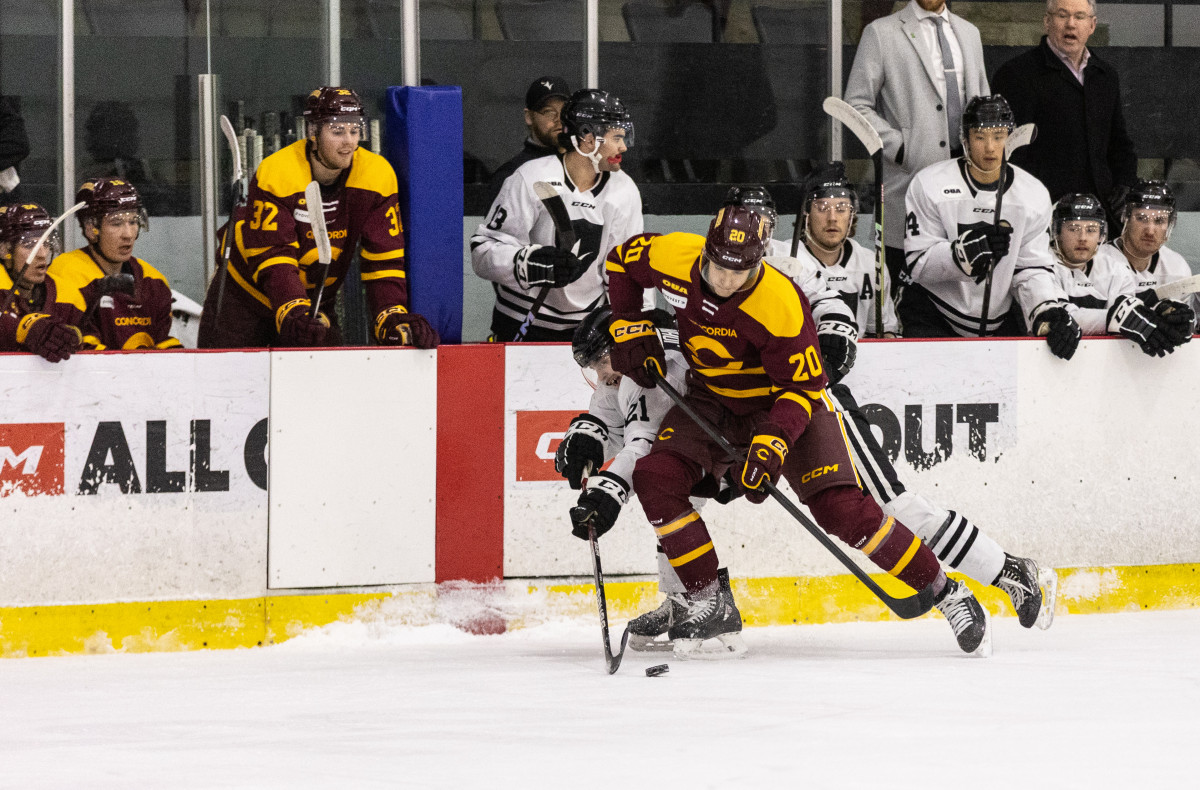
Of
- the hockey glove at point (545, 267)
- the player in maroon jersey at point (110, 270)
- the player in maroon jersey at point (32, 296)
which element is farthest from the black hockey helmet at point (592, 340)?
the player in maroon jersey at point (32, 296)

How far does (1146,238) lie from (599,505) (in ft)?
7.27

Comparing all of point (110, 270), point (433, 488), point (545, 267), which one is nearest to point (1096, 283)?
point (545, 267)

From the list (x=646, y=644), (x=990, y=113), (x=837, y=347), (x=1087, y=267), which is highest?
(x=990, y=113)

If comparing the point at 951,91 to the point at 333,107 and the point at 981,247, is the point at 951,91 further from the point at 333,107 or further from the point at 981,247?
the point at 333,107

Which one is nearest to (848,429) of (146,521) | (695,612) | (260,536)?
(695,612)

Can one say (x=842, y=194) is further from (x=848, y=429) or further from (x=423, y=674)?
(x=423, y=674)

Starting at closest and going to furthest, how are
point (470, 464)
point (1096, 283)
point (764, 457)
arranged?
point (764, 457)
point (470, 464)
point (1096, 283)

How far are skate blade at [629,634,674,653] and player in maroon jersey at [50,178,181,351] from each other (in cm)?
151

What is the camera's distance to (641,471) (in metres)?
3.96

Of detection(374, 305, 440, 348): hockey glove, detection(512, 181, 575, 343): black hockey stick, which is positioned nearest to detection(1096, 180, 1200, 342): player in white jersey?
detection(512, 181, 575, 343): black hockey stick

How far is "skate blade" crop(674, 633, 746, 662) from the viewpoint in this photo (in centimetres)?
405

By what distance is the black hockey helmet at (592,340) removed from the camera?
4.05 m

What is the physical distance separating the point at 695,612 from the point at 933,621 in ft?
3.09

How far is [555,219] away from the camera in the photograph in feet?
15.2
